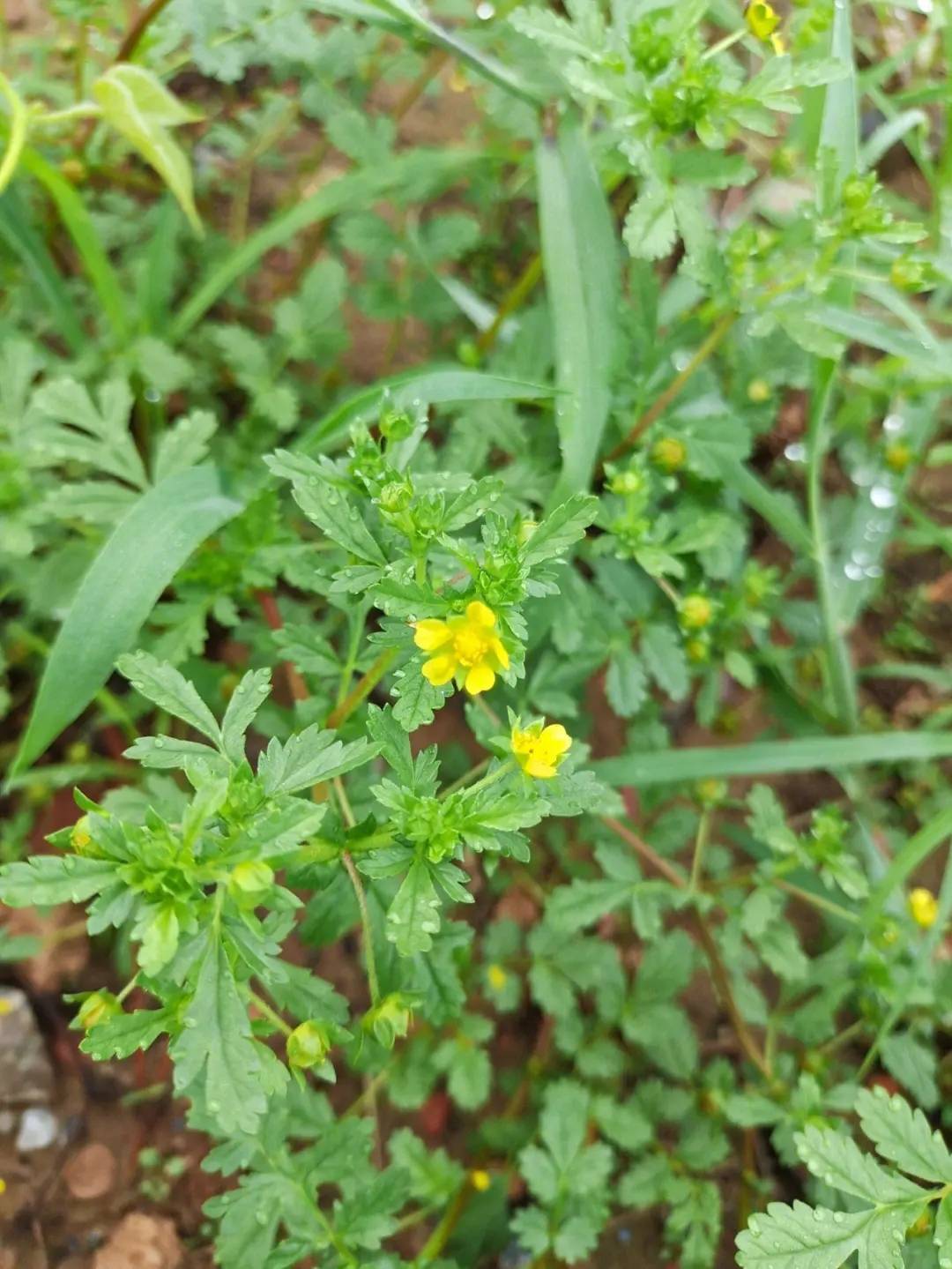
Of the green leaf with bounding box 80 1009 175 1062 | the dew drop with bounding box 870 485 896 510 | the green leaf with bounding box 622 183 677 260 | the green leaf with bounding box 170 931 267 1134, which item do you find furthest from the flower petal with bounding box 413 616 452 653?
the dew drop with bounding box 870 485 896 510

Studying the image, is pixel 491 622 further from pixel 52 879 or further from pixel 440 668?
pixel 52 879

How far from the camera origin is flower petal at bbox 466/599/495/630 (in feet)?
3.52

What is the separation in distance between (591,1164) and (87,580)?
4.03 ft

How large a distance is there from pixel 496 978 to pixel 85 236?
153cm

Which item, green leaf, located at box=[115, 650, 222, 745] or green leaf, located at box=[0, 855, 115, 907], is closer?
green leaf, located at box=[0, 855, 115, 907]

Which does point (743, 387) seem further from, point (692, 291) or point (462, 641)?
point (462, 641)

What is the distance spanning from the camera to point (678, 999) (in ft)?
6.80

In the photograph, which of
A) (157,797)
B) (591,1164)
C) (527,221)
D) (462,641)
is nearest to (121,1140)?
(157,797)

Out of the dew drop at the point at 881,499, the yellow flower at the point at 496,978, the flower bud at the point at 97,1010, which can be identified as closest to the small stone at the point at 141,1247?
the yellow flower at the point at 496,978

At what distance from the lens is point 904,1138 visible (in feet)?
4.24

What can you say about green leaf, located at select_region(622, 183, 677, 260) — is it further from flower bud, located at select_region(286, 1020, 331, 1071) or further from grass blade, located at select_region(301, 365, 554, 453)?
flower bud, located at select_region(286, 1020, 331, 1071)

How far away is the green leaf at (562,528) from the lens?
1.14 meters

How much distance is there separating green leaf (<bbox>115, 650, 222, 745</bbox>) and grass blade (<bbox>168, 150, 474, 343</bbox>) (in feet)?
3.49

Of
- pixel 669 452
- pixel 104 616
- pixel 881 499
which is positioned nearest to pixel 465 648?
pixel 104 616
